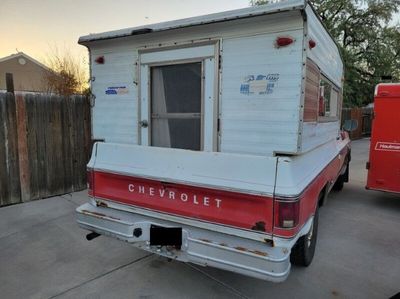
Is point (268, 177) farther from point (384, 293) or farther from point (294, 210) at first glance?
point (384, 293)

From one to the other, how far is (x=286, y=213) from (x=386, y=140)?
4190 mm

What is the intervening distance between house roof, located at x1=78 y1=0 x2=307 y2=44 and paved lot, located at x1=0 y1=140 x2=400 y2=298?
241cm

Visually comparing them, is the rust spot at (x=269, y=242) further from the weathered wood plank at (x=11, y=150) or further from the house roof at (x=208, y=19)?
the weathered wood plank at (x=11, y=150)

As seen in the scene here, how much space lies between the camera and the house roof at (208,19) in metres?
2.29

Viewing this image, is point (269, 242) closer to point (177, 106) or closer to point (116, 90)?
point (177, 106)

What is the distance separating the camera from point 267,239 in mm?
2375

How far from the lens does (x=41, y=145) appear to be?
5.54 meters

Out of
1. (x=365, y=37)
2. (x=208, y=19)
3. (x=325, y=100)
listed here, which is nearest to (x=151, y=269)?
(x=208, y=19)

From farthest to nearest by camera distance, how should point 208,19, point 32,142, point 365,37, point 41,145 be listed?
1. point 365,37
2. point 41,145
3. point 32,142
4. point 208,19

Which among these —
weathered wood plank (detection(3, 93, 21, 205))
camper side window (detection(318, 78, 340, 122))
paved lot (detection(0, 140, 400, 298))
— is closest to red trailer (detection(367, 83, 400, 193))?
camper side window (detection(318, 78, 340, 122))

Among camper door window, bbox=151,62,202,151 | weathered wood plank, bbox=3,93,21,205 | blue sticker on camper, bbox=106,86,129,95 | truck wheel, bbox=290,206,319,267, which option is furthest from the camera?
weathered wood plank, bbox=3,93,21,205

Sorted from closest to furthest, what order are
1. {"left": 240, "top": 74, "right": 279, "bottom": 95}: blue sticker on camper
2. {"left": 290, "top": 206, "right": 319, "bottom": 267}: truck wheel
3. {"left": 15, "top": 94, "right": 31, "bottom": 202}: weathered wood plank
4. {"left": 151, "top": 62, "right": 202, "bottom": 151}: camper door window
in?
{"left": 240, "top": 74, "right": 279, "bottom": 95}: blue sticker on camper → {"left": 151, "top": 62, "right": 202, "bottom": 151}: camper door window → {"left": 290, "top": 206, "right": 319, "bottom": 267}: truck wheel → {"left": 15, "top": 94, "right": 31, "bottom": 202}: weathered wood plank

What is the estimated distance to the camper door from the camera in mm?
2822

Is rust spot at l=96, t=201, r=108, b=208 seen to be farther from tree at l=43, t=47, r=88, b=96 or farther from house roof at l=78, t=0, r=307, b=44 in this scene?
tree at l=43, t=47, r=88, b=96
